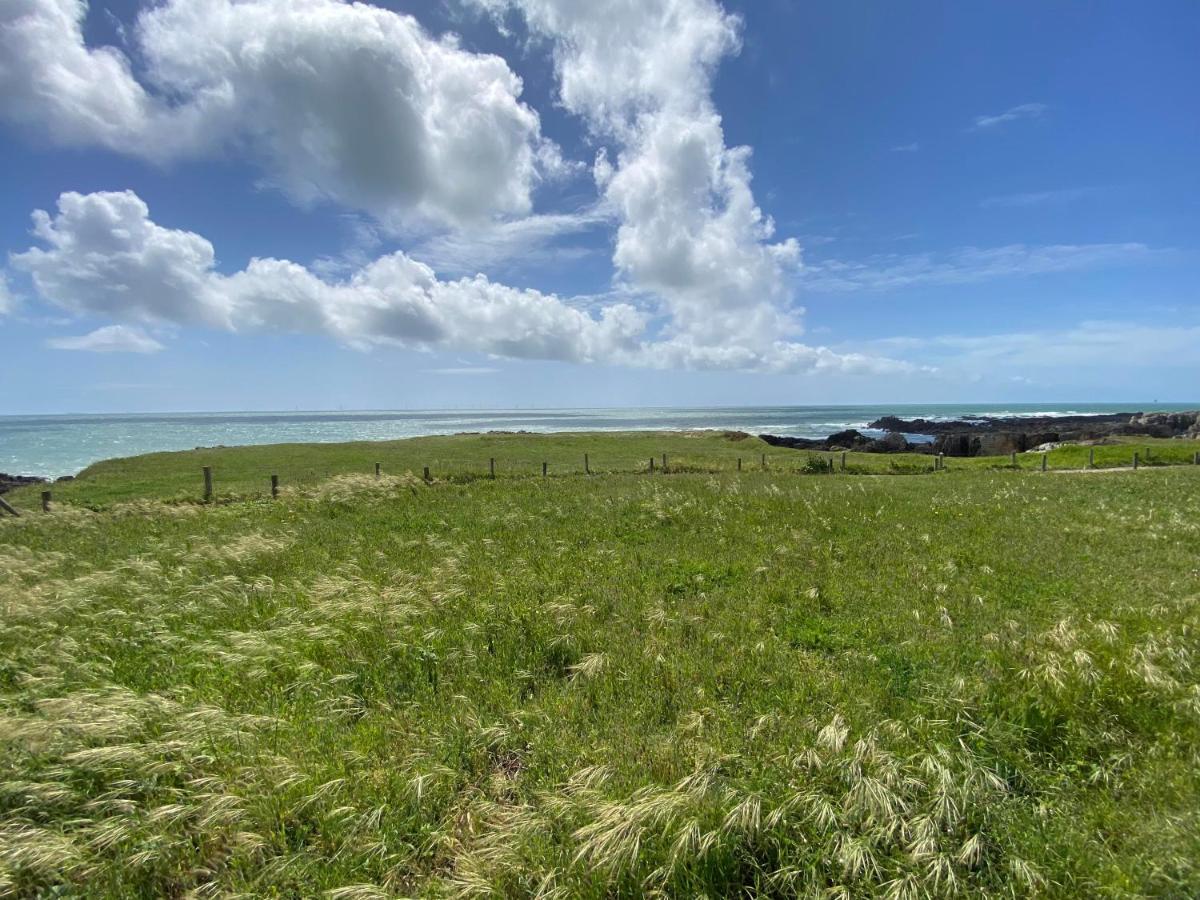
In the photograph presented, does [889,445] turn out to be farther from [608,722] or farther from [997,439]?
[608,722]

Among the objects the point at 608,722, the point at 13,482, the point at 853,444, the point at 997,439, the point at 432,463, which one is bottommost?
the point at 13,482

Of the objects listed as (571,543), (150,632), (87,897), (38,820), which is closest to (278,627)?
(150,632)

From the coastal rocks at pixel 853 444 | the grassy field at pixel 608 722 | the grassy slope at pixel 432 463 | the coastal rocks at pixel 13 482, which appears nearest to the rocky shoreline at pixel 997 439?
the coastal rocks at pixel 853 444

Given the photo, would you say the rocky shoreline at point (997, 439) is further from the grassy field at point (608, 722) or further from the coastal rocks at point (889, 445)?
the grassy field at point (608, 722)

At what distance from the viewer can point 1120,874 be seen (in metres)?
3.60

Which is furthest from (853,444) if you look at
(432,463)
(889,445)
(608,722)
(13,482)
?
(13,482)

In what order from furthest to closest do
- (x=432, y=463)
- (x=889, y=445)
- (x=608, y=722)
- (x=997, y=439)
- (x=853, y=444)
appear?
(x=853, y=444)
(x=889, y=445)
(x=997, y=439)
(x=432, y=463)
(x=608, y=722)

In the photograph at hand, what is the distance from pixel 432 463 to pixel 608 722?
44.4 metres

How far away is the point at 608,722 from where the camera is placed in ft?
19.0

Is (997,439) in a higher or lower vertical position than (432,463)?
higher

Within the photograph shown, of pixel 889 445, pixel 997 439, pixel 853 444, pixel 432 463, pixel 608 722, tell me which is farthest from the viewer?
pixel 853 444

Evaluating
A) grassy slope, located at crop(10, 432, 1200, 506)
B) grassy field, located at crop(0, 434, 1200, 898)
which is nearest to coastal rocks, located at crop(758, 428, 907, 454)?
grassy slope, located at crop(10, 432, 1200, 506)

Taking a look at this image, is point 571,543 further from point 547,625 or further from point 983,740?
point 983,740

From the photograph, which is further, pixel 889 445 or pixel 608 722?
pixel 889 445
